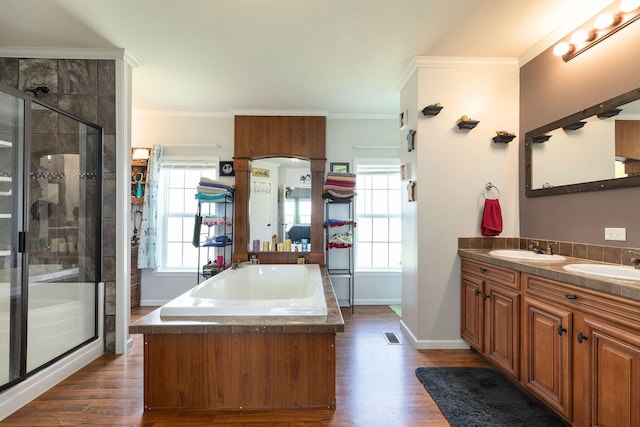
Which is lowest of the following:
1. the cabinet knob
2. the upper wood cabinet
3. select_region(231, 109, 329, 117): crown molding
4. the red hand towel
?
the cabinet knob

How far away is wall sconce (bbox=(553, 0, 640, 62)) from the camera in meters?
1.78

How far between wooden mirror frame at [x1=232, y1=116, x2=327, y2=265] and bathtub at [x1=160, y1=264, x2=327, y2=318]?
0.56 m

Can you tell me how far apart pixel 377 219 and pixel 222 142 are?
2.26 meters

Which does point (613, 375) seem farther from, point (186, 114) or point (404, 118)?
point (186, 114)

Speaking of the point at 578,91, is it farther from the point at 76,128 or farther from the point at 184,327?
the point at 76,128

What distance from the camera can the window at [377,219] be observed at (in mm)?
4172

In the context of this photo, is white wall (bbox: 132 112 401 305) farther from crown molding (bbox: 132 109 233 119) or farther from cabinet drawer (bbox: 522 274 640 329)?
cabinet drawer (bbox: 522 274 640 329)

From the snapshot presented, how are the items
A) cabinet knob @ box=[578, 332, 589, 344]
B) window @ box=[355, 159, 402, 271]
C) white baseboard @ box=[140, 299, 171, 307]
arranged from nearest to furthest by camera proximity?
1. cabinet knob @ box=[578, 332, 589, 344]
2. white baseboard @ box=[140, 299, 171, 307]
3. window @ box=[355, 159, 402, 271]

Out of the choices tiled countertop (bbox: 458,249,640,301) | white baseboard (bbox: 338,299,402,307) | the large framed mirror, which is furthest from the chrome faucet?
the large framed mirror

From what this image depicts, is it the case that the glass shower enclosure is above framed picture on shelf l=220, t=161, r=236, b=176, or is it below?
below

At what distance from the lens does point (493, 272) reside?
2258 millimetres

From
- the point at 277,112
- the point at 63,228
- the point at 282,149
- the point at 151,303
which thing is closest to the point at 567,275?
the point at 282,149

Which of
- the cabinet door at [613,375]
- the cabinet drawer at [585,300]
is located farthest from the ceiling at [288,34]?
the cabinet door at [613,375]

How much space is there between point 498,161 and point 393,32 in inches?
55.2
